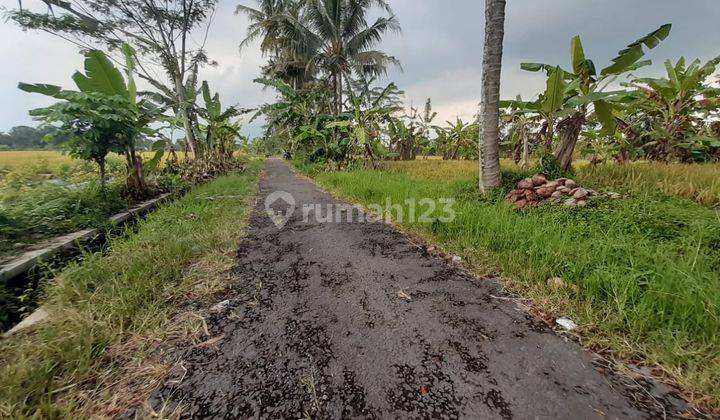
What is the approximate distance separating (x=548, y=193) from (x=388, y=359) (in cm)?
340

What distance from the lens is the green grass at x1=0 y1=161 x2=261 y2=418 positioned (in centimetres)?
118

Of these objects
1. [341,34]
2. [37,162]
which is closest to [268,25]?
[341,34]

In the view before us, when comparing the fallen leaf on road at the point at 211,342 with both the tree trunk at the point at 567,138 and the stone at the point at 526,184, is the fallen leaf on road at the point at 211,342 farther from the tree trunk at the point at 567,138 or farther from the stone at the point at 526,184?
the tree trunk at the point at 567,138

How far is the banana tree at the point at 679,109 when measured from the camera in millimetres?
5320

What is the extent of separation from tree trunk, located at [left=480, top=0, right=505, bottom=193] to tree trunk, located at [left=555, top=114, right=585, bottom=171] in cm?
143

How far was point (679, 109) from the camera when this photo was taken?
18.5 feet

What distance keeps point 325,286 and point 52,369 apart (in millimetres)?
1536

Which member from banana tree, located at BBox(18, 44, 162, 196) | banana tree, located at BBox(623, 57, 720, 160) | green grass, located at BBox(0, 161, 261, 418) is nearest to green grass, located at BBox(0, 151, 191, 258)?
banana tree, located at BBox(18, 44, 162, 196)

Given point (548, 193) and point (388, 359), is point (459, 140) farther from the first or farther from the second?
point (388, 359)

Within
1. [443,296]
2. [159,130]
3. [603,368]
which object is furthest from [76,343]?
[159,130]

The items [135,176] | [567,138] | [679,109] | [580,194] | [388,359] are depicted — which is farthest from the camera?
[679,109]

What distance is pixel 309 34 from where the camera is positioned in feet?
40.2

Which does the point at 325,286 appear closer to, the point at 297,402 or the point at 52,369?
the point at 297,402

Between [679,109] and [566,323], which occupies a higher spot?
[679,109]
